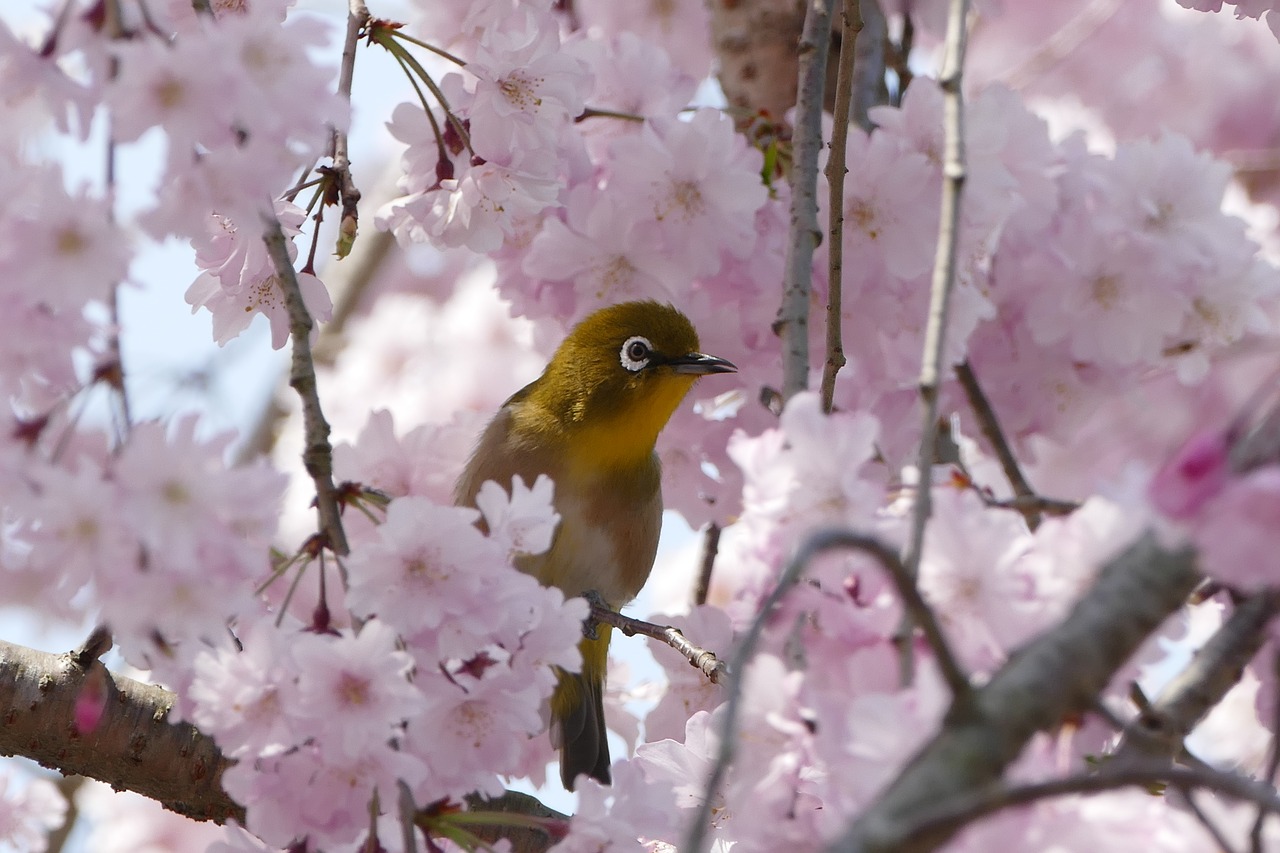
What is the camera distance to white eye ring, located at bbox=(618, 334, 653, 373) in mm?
3559

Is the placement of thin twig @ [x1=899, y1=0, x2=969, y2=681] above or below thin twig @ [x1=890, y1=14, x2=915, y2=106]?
below

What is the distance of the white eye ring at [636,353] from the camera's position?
3.56 metres

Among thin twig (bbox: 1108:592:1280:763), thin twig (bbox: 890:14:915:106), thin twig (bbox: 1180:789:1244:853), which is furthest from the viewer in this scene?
thin twig (bbox: 890:14:915:106)

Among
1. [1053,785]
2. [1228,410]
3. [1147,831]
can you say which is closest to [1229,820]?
[1147,831]

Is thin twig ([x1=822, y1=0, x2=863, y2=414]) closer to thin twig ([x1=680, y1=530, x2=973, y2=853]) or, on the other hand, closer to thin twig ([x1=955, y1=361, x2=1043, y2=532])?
thin twig ([x1=955, y1=361, x2=1043, y2=532])

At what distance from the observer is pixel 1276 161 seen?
218 inches

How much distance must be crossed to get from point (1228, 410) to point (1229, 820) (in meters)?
5.09

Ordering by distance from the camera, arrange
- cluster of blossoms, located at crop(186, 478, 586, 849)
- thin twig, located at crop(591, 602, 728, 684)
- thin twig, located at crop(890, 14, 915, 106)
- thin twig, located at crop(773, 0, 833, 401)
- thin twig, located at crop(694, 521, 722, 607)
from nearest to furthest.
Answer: cluster of blossoms, located at crop(186, 478, 586, 849), thin twig, located at crop(773, 0, 833, 401), thin twig, located at crop(591, 602, 728, 684), thin twig, located at crop(694, 521, 722, 607), thin twig, located at crop(890, 14, 915, 106)

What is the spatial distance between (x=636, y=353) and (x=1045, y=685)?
2.46 meters

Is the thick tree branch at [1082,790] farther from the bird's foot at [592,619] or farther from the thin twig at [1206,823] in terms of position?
the bird's foot at [592,619]

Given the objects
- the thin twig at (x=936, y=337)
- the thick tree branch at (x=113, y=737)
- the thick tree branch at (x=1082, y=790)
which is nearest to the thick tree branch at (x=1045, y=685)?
the thick tree branch at (x=1082, y=790)

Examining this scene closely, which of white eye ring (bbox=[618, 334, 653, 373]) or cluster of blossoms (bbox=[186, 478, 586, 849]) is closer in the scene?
cluster of blossoms (bbox=[186, 478, 586, 849])

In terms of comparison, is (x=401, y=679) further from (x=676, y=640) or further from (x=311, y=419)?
(x=676, y=640)

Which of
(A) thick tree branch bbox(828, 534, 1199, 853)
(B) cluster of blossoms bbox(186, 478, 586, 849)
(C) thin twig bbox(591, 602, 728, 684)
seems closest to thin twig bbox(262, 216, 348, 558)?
(B) cluster of blossoms bbox(186, 478, 586, 849)
